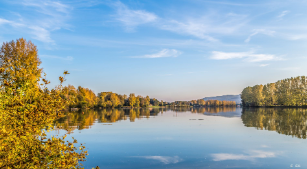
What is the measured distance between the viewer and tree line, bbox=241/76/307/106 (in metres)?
115

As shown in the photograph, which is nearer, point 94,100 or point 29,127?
point 29,127

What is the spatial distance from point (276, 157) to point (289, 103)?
126 metres

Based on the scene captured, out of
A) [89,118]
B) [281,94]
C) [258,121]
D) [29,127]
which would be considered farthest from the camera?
[281,94]

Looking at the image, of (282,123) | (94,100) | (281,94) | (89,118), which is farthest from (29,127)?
(281,94)

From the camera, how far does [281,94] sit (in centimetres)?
12450

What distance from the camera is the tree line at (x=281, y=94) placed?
11512 cm

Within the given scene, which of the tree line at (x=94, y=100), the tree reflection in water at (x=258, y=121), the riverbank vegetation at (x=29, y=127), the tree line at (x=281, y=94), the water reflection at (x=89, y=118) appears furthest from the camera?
the tree line at (x=281, y=94)

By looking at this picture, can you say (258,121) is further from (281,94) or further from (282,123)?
(281,94)

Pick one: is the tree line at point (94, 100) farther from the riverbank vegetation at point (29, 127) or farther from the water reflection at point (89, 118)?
the riverbank vegetation at point (29, 127)

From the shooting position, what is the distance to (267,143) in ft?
59.3

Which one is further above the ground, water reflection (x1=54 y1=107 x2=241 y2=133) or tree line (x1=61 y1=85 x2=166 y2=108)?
tree line (x1=61 y1=85 x2=166 y2=108)

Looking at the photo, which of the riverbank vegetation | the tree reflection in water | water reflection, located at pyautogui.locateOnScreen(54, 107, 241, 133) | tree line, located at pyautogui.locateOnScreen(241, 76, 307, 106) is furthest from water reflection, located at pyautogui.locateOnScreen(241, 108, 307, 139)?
tree line, located at pyautogui.locateOnScreen(241, 76, 307, 106)

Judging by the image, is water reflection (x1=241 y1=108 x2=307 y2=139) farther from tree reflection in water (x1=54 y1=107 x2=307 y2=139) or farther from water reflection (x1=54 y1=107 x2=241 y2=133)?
water reflection (x1=54 y1=107 x2=241 y2=133)

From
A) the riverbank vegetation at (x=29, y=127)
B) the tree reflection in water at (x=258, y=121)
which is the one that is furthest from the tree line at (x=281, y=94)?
the riverbank vegetation at (x=29, y=127)
